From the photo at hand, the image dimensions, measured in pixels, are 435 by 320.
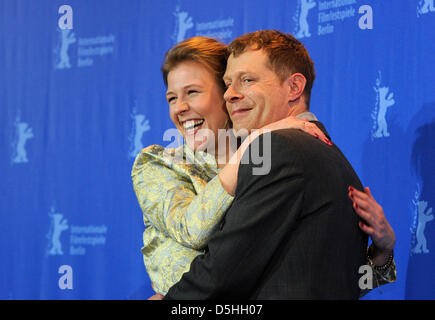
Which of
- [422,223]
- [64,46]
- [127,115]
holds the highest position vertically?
[64,46]

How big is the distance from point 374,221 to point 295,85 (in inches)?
20.1

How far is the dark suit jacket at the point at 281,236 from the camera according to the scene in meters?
1.40

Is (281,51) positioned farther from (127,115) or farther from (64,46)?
(64,46)

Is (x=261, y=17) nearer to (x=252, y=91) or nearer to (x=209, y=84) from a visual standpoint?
(x=209, y=84)

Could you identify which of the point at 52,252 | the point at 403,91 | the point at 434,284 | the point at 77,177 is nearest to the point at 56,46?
the point at 77,177

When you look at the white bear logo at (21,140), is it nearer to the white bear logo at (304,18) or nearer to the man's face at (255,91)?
the white bear logo at (304,18)

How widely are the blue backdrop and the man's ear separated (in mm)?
990

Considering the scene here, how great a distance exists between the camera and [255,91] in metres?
1.82

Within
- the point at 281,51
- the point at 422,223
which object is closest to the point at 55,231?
the point at 422,223

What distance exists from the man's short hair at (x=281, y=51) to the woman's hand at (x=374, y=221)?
16.6 inches

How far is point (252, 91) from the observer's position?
1.82 m

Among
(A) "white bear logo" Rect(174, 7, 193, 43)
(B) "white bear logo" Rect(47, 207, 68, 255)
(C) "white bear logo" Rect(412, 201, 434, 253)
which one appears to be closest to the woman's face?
(C) "white bear logo" Rect(412, 201, 434, 253)

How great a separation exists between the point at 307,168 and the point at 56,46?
3.04 meters

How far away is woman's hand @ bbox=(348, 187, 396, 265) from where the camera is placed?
5.26 ft
